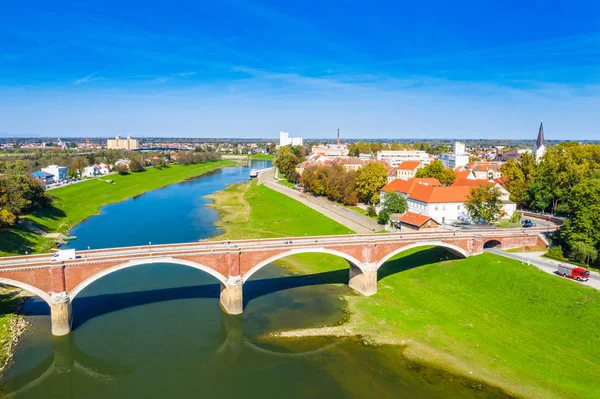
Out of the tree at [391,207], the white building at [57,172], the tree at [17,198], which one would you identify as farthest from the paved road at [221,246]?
the white building at [57,172]

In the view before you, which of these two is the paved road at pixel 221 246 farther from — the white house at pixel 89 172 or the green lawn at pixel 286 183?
the white house at pixel 89 172

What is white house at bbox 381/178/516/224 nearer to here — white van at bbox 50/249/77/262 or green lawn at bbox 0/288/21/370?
white van at bbox 50/249/77/262

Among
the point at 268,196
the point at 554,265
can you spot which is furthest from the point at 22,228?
the point at 554,265

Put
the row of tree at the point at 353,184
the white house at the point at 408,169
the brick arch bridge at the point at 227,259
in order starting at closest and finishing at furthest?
1. the brick arch bridge at the point at 227,259
2. the row of tree at the point at 353,184
3. the white house at the point at 408,169

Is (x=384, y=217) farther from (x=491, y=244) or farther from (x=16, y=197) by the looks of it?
(x=16, y=197)

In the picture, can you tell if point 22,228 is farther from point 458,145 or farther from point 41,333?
point 458,145

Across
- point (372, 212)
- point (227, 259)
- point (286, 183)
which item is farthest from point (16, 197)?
point (286, 183)
